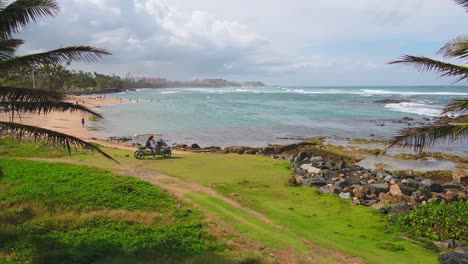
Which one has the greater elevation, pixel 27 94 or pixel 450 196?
pixel 27 94

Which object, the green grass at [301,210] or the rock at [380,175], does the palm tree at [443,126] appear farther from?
the rock at [380,175]

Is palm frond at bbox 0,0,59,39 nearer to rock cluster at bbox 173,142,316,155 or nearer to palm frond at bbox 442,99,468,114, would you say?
palm frond at bbox 442,99,468,114

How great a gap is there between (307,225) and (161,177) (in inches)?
269

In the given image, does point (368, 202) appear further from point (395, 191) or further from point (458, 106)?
point (458, 106)

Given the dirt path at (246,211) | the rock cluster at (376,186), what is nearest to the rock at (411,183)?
the rock cluster at (376,186)

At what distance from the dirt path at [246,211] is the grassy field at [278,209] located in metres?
0.15

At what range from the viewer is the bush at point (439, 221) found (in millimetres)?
10172

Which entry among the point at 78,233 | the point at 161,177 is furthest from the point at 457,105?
the point at 161,177

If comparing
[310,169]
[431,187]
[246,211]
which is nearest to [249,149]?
[310,169]

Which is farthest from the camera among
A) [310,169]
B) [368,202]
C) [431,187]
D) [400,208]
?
[310,169]

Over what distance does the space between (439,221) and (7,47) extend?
35.6ft

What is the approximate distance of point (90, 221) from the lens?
32.0 ft

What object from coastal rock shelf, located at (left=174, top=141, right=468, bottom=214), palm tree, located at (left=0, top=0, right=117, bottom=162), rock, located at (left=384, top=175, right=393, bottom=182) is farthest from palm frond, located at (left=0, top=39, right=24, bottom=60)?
rock, located at (left=384, top=175, right=393, bottom=182)

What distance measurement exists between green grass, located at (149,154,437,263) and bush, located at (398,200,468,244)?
588 millimetres
